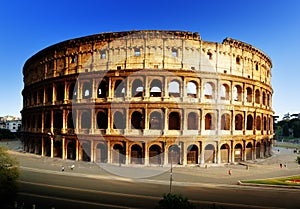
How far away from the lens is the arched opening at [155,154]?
29.3m

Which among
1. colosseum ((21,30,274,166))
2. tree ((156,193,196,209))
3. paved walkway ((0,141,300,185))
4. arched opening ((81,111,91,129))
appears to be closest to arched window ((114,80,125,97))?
colosseum ((21,30,274,166))

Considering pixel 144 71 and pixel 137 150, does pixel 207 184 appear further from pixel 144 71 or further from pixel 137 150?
pixel 144 71

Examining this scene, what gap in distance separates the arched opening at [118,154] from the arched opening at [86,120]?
5.09 meters

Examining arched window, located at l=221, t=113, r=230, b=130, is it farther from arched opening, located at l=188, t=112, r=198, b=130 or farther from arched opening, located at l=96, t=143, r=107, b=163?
arched opening, located at l=96, t=143, r=107, b=163

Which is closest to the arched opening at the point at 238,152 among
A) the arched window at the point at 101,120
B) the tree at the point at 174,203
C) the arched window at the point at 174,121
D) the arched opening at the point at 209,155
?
the arched opening at the point at 209,155

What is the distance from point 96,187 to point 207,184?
386 inches

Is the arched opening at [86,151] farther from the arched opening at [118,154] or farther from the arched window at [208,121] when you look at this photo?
the arched window at [208,121]

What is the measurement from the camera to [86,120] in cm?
→ 3266

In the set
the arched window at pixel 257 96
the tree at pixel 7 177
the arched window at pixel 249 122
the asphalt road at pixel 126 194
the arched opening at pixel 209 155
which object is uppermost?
the arched window at pixel 257 96

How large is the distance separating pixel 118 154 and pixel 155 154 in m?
4.73

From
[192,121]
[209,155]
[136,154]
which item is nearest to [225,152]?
[209,155]

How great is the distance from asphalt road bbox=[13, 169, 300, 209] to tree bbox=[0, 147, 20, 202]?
1.45 meters

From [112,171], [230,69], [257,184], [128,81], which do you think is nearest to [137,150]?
[112,171]

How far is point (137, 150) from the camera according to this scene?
2986 centimetres
